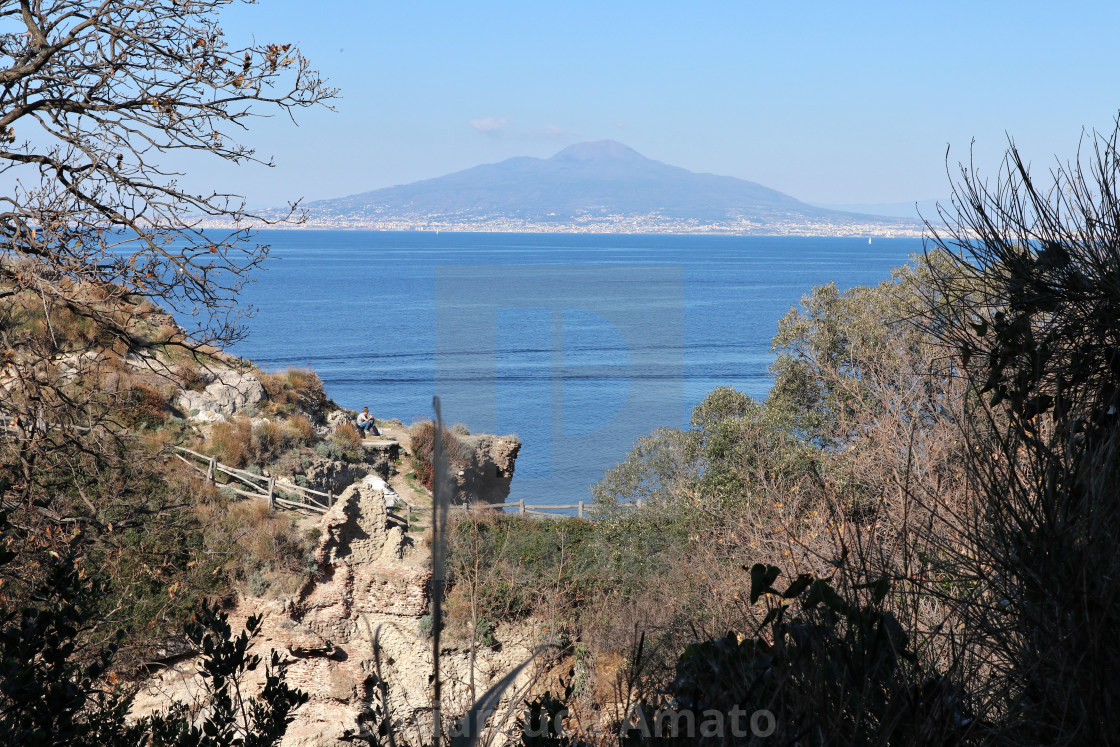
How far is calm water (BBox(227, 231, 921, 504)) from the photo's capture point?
41906 mm

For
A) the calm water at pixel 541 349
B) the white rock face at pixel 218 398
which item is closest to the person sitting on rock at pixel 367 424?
the calm water at pixel 541 349

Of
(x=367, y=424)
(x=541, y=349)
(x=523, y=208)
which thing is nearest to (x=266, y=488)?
(x=367, y=424)

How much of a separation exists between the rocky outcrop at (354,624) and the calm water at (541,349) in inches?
380

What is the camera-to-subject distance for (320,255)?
575 feet

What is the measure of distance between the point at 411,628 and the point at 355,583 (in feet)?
4.46

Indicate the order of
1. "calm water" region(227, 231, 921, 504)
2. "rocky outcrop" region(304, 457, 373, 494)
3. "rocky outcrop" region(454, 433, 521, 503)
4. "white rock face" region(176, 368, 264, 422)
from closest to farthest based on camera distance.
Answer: "white rock face" region(176, 368, 264, 422) → "rocky outcrop" region(304, 457, 373, 494) → "rocky outcrop" region(454, 433, 521, 503) → "calm water" region(227, 231, 921, 504)

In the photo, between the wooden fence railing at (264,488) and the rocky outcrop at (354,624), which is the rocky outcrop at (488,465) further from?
the rocky outcrop at (354,624)

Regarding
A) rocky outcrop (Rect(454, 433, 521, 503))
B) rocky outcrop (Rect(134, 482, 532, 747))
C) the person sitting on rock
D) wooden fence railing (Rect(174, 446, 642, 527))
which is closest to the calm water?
rocky outcrop (Rect(454, 433, 521, 503))

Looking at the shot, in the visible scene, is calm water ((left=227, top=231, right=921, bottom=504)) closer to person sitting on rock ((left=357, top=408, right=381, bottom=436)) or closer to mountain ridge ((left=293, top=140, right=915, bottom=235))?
person sitting on rock ((left=357, top=408, right=381, bottom=436))

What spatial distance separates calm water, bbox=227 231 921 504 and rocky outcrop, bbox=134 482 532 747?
31.7 feet

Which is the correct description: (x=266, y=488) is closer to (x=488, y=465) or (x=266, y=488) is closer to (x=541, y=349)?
(x=488, y=465)

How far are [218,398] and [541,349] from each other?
160 ft

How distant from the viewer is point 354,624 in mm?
13875

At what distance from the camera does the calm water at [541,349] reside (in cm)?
4191
